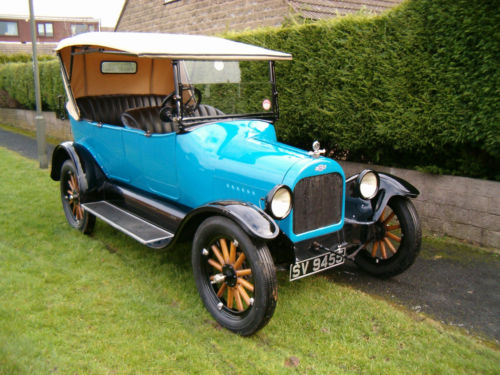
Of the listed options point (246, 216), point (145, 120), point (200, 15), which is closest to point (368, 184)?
point (246, 216)

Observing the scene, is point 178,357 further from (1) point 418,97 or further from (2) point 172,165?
(1) point 418,97

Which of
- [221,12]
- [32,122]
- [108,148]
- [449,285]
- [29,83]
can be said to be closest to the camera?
[449,285]

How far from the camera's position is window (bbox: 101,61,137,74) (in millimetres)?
5652

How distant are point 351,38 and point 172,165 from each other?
9.77ft

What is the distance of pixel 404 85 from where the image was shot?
5109mm

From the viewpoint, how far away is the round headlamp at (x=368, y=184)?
12.6 feet

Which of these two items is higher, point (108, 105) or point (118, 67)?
point (118, 67)

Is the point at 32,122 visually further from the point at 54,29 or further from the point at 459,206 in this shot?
the point at 54,29

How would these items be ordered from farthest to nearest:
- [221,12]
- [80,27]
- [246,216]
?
[80,27], [221,12], [246,216]

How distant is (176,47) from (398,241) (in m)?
2.64

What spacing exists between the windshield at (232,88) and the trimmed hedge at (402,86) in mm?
1590

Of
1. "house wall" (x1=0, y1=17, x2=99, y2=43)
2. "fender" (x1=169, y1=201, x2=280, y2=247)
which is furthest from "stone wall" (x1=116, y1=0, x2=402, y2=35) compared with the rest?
"house wall" (x1=0, y1=17, x2=99, y2=43)

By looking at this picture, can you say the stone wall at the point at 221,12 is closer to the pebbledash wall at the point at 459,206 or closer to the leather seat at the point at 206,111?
the pebbledash wall at the point at 459,206

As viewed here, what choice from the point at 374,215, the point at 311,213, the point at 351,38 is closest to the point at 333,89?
the point at 351,38
